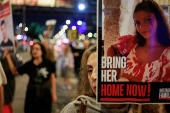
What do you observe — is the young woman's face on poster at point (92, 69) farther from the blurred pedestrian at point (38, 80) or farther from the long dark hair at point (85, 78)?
the blurred pedestrian at point (38, 80)

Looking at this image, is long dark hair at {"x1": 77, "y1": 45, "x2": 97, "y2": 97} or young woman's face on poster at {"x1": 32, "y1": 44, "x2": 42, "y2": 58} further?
young woman's face on poster at {"x1": 32, "y1": 44, "x2": 42, "y2": 58}

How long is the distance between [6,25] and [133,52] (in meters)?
1.33

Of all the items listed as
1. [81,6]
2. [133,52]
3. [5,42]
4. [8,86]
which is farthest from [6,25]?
[133,52]

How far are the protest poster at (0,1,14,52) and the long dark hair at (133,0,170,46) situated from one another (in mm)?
1300

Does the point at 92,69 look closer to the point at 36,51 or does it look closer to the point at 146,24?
the point at 146,24

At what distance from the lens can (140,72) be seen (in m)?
1.18

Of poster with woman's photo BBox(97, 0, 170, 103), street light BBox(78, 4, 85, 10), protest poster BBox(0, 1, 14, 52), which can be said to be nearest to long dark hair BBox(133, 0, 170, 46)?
poster with woman's photo BBox(97, 0, 170, 103)

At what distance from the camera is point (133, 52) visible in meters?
1.18

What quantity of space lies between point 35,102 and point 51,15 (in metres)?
1.24

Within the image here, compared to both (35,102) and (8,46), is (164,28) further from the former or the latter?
(35,102)

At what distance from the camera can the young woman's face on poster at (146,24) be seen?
3.85ft

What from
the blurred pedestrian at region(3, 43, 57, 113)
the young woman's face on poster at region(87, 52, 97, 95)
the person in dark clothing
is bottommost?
the blurred pedestrian at region(3, 43, 57, 113)

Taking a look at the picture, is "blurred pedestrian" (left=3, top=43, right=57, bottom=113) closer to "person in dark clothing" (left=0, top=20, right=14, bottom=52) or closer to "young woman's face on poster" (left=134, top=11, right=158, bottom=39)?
"person in dark clothing" (left=0, top=20, right=14, bottom=52)

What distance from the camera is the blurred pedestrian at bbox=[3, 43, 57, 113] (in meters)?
2.71
